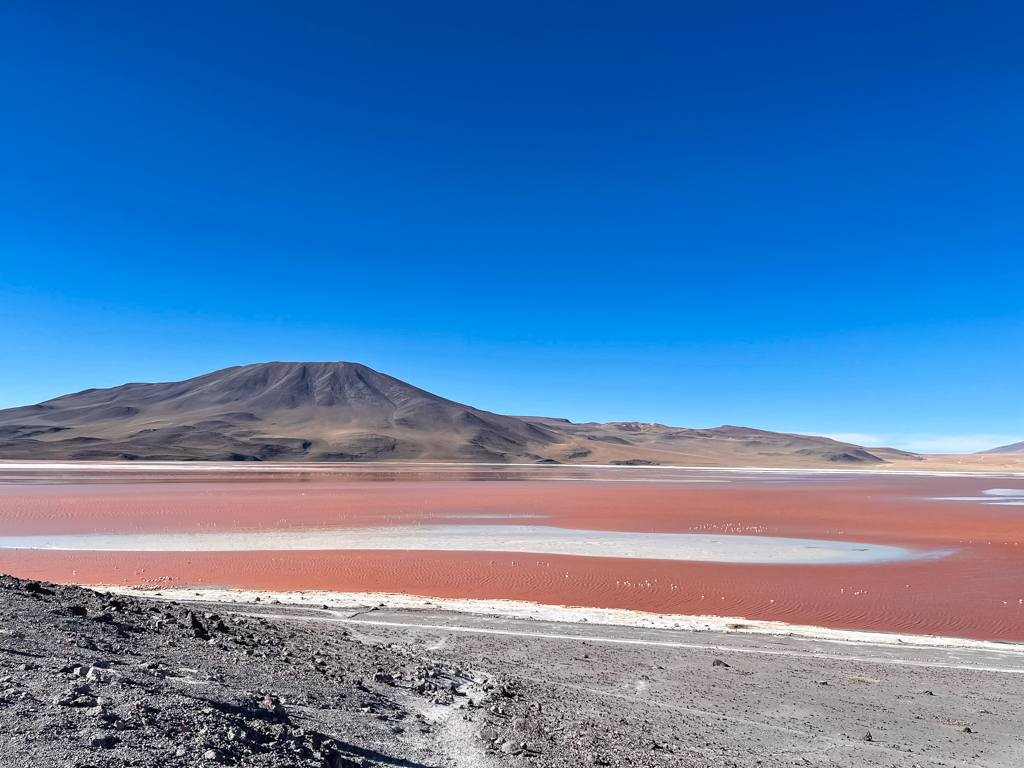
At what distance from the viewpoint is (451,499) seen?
1556 inches

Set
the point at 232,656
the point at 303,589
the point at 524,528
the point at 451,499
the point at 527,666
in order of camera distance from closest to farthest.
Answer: the point at 232,656
the point at 527,666
the point at 303,589
the point at 524,528
the point at 451,499

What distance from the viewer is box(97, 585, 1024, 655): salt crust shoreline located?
10.5 m

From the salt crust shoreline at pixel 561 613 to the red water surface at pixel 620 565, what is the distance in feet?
4.03

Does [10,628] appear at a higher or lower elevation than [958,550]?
higher

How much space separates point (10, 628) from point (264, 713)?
300 cm

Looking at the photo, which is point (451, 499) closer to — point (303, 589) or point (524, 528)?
point (524, 528)

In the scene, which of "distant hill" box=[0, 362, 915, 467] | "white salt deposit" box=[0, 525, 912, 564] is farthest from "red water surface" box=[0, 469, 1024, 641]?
"distant hill" box=[0, 362, 915, 467]

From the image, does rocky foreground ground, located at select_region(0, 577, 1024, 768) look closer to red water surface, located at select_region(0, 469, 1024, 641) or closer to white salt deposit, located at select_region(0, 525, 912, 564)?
red water surface, located at select_region(0, 469, 1024, 641)

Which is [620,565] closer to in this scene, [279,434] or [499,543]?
[499,543]

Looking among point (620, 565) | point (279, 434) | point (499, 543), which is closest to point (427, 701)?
point (620, 565)

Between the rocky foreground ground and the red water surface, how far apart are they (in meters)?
4.98

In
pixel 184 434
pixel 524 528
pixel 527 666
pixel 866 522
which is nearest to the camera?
pixel 527 666

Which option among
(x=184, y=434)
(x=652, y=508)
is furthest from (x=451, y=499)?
(x=184, y=434)

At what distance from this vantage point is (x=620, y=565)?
1833 cm
